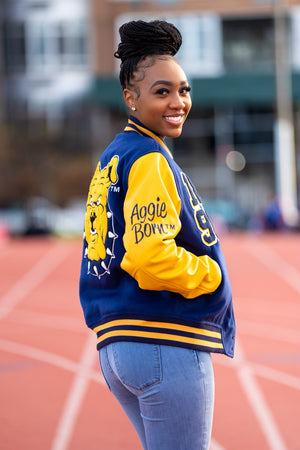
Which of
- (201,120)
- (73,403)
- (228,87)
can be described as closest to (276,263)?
(73,403)

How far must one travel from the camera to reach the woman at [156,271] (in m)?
2.00

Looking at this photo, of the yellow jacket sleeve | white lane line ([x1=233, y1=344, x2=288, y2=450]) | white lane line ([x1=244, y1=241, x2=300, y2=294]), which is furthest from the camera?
white lane line ([x1=244, y1=241, x2=300, y2=294])

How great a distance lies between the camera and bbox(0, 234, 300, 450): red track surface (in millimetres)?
4477

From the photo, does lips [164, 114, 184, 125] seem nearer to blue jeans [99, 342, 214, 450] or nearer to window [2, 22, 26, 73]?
blue jeans [99, 342, 214, 450]

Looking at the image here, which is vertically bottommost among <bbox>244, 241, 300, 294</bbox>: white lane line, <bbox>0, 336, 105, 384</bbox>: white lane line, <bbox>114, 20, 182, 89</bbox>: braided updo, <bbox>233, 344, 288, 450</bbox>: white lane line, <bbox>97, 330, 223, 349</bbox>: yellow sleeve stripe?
<bbox>244, 241, 300, 294</bbox>: white lane line

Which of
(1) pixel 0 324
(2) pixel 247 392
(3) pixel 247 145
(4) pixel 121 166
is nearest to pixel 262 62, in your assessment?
(3) pixel 247 145

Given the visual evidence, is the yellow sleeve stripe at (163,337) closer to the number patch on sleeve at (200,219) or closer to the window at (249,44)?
the number patch on sleeve at (200,219)

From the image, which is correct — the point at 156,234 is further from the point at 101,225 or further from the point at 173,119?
the point at 173,119

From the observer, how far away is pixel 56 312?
958 cm

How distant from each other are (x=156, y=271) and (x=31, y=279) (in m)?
11.7

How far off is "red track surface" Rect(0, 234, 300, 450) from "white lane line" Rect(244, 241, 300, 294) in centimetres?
72

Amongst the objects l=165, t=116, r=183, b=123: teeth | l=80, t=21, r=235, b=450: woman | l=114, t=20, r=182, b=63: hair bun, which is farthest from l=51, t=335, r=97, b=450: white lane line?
l=114, t=20, r=182, b=63: hair bun

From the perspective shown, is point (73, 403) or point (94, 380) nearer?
point (73, 403)

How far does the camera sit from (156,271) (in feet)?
6.48
